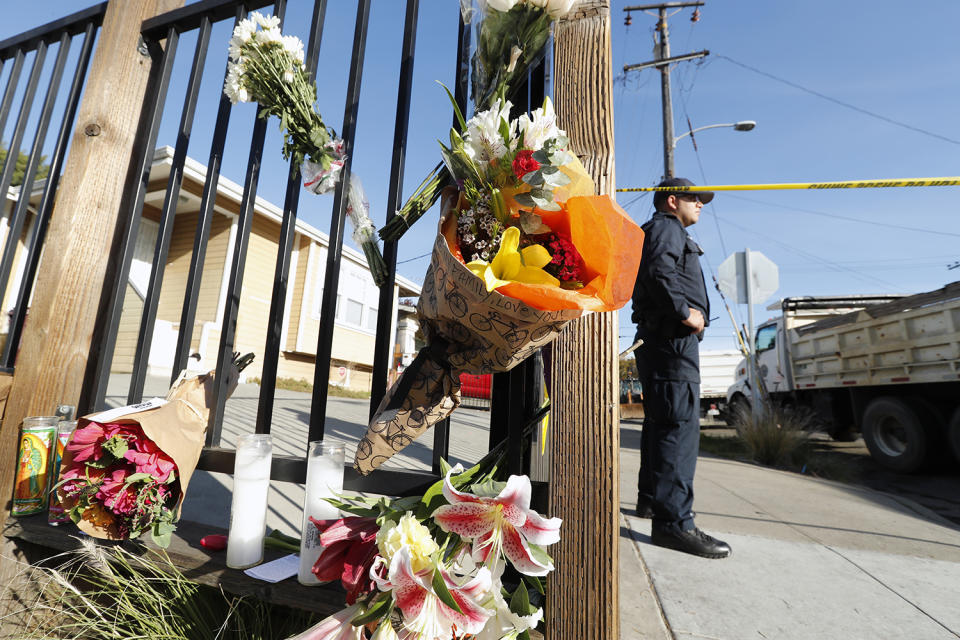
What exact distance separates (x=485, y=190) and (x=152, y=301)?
136 cm

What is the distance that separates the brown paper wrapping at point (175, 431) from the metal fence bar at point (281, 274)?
165mm

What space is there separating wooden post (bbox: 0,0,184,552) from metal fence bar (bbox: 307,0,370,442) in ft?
3.16

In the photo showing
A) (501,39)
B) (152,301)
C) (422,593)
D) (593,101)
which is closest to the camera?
(422,593)

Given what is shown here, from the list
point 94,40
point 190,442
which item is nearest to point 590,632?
point 190,442

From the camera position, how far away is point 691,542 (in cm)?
246

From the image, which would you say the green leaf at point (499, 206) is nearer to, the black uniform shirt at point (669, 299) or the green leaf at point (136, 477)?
the green leaf at point (136, 477)

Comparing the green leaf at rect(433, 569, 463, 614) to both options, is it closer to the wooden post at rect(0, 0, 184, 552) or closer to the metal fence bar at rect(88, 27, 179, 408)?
the metal fence bar at rect(88, 27, 179, 408)

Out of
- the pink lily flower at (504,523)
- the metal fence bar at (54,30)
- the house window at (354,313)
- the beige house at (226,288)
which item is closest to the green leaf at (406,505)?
the pink lily flower at (504,523)

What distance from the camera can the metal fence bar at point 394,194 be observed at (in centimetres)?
126

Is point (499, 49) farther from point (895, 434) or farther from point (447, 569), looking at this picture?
point (895, 434)

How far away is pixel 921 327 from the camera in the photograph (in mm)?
5859

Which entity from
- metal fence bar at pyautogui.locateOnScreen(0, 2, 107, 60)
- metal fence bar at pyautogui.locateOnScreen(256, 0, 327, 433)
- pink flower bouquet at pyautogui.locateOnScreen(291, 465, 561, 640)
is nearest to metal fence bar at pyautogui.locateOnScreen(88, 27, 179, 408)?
metal fence bar at pyautogui.locateOnScreen(0, 2, 107, 60)

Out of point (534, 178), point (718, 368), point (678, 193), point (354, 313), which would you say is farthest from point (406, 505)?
point (718, 368)

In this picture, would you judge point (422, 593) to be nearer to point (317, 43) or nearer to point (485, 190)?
point (485, 190)
